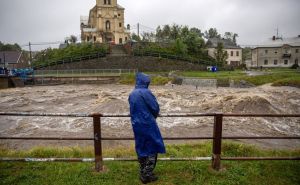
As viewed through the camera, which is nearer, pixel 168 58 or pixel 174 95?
pixel 174 95

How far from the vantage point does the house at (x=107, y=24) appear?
222ft

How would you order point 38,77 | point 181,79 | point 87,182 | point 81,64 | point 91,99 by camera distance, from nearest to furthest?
1. point 87,182
2. point 91,99
3. point 181,79
4. point 38,77
5. point 81,64

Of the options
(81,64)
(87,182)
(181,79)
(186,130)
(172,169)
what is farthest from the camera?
(81,64)

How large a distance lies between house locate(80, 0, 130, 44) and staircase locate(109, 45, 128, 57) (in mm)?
10950

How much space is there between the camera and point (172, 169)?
573cm

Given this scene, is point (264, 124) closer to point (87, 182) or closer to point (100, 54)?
point (87, 182)

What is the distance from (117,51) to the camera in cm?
5612

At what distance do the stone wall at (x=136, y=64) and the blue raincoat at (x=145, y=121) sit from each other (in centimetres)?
4547

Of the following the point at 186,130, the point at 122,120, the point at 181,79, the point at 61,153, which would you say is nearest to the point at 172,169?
the point at 61,153

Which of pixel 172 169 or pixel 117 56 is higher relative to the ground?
pixel 117 56

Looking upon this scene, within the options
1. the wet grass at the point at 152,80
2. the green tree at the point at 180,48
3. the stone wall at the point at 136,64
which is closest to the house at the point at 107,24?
the stone wall at the point at 136,64

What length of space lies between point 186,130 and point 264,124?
15.4ft

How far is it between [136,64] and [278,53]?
125 feet

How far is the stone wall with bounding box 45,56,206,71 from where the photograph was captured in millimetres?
50375
